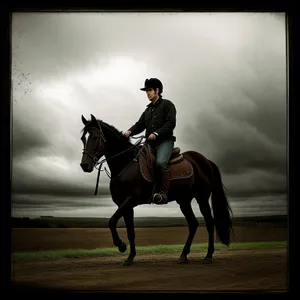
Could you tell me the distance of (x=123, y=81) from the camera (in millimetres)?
7180

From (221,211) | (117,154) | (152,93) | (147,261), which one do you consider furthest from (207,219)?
(152,93)

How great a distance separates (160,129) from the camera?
7262 millimetres

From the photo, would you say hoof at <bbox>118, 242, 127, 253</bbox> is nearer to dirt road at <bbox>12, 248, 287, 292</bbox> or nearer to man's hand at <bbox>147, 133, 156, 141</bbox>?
dirt road at <bbox>12, 248, 287, 292</bbox>

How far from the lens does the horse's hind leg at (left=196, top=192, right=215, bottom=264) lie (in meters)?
7.24

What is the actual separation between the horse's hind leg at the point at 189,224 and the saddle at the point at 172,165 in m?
0.34

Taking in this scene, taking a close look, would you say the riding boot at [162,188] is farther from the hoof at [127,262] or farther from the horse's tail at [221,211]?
the hoof at [127,262]

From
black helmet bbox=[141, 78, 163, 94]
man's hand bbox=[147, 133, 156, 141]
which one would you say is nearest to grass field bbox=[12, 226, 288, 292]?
man's hand bbox=[147, 133, 156, 141]

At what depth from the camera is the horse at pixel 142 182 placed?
7074 mm

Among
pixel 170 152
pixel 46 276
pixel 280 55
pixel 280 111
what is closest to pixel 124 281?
pixel 46 276

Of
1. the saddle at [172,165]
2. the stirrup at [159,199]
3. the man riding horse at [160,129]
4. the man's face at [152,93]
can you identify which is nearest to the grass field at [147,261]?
the stirrup at [159,199]

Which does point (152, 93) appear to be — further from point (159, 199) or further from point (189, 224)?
point (189, 224)

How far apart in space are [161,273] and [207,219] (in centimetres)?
96

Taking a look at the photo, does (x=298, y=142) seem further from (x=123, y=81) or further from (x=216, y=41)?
(x=123, y=81)

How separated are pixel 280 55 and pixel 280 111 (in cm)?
67
